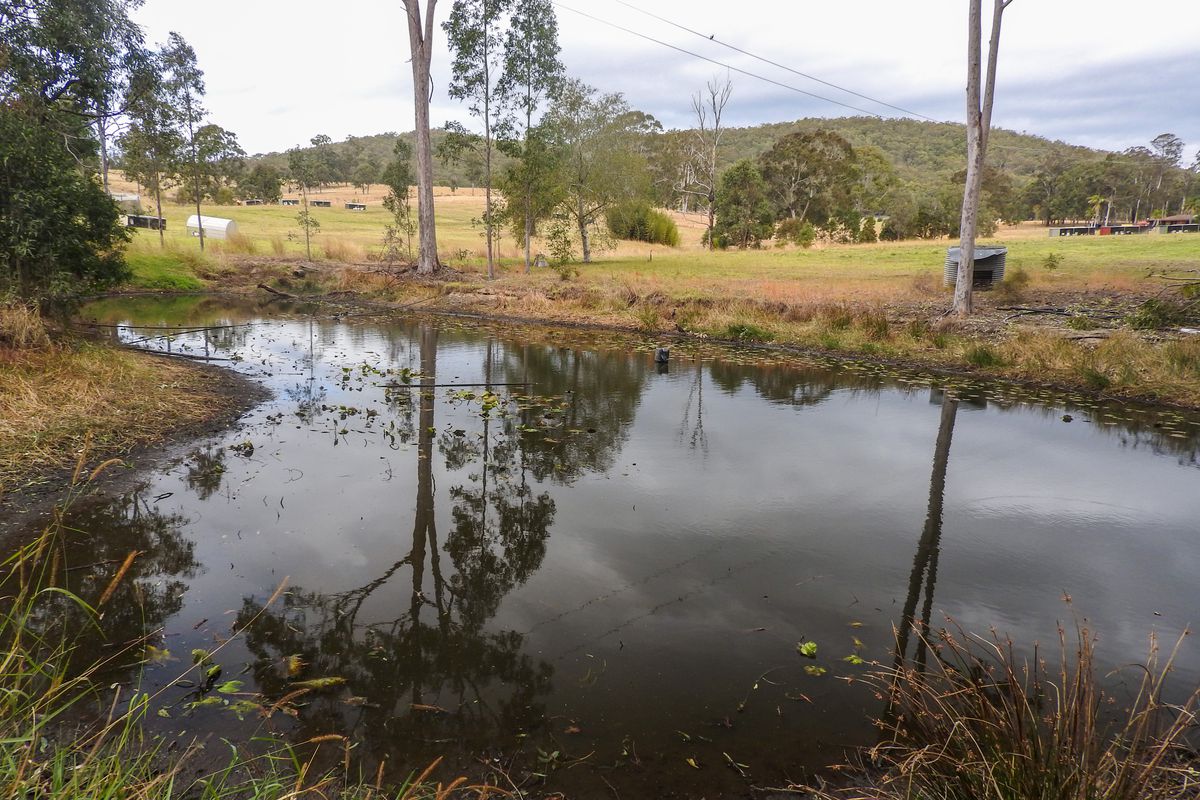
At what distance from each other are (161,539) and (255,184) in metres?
81.3

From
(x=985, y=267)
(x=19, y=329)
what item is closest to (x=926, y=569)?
(x=19, y=329)

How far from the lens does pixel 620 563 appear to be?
5.49 metres

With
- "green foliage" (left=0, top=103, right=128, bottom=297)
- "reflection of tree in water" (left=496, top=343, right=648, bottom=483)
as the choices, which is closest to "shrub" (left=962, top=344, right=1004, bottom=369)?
"reflection of tree in water" (left=496, top=343, right=648, bottom=483)

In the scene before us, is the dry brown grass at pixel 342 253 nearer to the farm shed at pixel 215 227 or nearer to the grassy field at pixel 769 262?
the grassy field at pixel 769 262

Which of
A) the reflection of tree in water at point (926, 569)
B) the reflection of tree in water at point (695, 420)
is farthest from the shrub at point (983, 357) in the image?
the reflection of tree in water at point (695, 420)

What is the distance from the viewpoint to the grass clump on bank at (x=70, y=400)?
6750 millimetres

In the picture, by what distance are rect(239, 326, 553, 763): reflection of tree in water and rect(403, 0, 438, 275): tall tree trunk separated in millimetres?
21705

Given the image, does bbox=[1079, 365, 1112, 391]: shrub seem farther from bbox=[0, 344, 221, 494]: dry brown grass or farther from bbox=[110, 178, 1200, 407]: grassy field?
bbox=[0, 344, 221, 494]: dry brown grass

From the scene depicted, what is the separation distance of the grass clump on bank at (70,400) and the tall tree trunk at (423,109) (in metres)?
16.6

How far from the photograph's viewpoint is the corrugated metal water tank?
20.1 meters

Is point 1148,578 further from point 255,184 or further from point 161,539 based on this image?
point 255,184

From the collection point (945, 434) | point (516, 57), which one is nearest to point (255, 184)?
point (516, 57)

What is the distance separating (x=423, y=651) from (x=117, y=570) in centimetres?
279

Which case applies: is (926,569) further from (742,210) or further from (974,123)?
(742,210)
